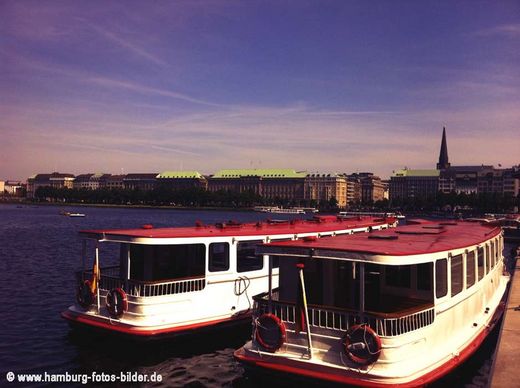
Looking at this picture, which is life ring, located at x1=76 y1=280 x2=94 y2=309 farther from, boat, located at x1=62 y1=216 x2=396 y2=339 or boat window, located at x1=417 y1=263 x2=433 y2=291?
boat window, located at x1=417 y1=263 x2=433 y2=291

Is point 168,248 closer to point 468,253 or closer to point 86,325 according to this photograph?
point 86,325

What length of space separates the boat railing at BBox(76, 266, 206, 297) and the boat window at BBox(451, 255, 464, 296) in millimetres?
7648

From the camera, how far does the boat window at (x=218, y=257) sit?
1752 cm

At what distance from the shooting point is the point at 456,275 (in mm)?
13664

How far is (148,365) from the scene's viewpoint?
14562 mm

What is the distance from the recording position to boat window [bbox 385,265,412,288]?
13.4 m

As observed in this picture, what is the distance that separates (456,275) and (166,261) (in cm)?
912

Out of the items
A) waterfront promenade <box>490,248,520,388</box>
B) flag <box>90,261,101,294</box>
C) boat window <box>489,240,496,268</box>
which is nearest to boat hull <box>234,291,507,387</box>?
waterfront promenade <box>490,248,520,388</box>

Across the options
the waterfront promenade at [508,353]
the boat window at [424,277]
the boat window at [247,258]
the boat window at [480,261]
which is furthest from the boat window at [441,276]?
the boat window at [247,258]

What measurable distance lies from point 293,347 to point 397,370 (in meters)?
2.37

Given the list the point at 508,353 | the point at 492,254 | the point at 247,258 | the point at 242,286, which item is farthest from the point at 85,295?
the point at 492,254

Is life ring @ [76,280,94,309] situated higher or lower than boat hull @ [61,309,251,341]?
higher

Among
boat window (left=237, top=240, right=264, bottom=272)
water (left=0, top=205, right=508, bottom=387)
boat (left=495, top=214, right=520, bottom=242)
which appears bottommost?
boat (left=495, top=214, right=520, bottom=242)

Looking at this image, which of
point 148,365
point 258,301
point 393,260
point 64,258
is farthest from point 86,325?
point 64,258
